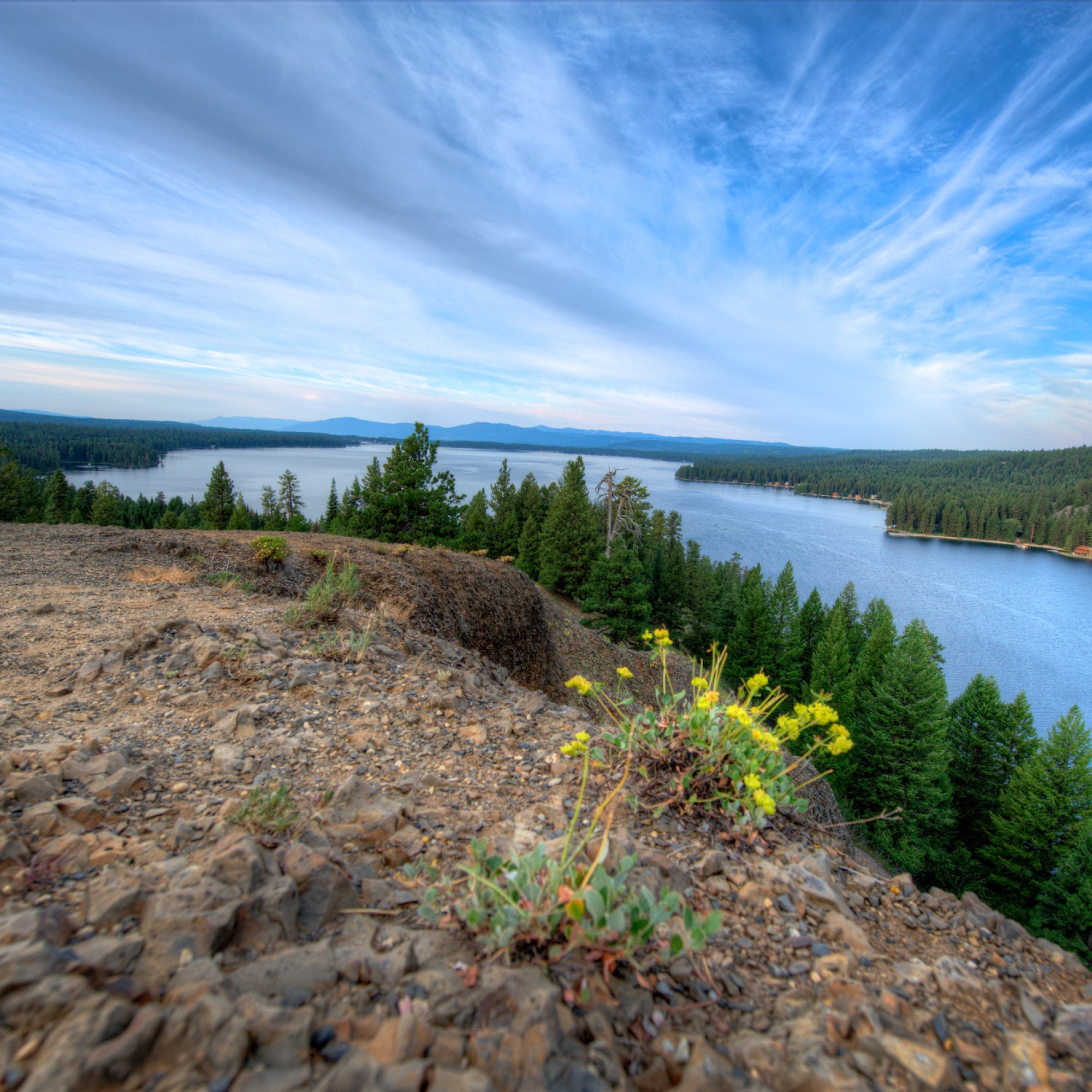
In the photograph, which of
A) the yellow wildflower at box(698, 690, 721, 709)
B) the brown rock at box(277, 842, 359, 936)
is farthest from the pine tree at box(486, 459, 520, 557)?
the brown rock at box(277, 842, 359, 936)

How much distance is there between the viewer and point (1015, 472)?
141250 millimetres

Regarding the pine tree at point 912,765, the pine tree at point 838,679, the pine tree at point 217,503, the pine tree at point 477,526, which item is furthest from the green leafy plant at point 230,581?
the pine tree at point 217,503

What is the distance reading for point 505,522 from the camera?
40875 millimetres

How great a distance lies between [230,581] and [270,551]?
1.24m

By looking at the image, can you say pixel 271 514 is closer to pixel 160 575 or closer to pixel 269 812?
pixel 160 575

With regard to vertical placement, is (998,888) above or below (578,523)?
below

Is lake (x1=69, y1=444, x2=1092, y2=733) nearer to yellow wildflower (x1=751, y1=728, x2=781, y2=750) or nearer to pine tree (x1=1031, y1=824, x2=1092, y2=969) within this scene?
pine tree (x1=1031, y1=824, x2=1092, y2=969)

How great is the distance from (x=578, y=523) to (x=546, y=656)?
17.0 meters

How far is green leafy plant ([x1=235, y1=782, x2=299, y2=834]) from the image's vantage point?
2.62 m

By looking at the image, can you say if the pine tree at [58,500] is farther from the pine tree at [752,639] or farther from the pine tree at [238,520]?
the pine tree at [752,639]

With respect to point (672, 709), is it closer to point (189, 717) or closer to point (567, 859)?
point (567, 859)

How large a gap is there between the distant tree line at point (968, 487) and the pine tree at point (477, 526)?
83.8 m

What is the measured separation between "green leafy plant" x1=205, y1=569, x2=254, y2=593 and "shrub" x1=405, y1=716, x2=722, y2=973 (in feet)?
22.2

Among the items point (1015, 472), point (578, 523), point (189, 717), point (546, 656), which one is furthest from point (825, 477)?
point (189, 717)
